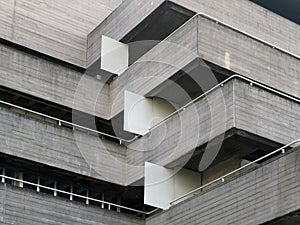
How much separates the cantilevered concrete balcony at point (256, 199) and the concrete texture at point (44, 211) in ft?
10.4

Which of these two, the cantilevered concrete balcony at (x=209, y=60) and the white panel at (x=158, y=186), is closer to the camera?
the white panel at (x=158, y=186)

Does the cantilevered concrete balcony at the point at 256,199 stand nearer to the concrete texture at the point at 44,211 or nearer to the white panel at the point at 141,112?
the concrete texture at the point at 44,211

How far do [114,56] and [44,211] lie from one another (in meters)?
8.80

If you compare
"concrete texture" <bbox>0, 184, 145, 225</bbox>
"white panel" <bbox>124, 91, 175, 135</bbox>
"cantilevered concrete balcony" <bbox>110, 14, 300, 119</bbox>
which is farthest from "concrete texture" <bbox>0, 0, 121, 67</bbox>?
"concrete texture" <bbox>0, 184, 145, 225</bbox>

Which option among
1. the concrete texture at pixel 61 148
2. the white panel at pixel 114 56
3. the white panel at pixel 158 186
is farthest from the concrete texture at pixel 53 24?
the white panel at pixel 158 186

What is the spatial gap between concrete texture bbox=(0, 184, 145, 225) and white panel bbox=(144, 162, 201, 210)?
55.0 inches

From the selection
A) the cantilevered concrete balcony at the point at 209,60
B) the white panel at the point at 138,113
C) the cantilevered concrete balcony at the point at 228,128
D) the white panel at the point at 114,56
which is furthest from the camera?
the white panel at the point at 114,56

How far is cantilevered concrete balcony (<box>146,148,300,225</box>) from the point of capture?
2467 centimetres

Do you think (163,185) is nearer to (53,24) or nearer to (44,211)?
(44,211)

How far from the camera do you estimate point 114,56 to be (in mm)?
35156

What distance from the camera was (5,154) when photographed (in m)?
29.5

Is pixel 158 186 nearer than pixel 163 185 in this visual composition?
Yes

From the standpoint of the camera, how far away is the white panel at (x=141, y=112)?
32844 mm

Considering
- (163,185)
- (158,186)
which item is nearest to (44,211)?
(158,186)
